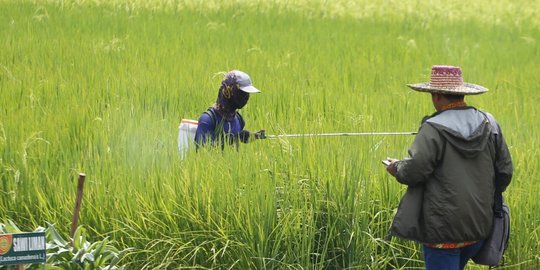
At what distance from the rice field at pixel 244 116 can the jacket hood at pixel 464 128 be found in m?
0.89

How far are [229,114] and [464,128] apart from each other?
1859 millimetres

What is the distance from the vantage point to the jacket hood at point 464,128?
520 cm

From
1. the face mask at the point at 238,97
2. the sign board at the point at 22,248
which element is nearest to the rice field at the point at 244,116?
the face mask at the point at 238,97

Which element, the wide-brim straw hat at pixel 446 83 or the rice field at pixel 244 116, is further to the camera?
the rice field at pixel 244 116

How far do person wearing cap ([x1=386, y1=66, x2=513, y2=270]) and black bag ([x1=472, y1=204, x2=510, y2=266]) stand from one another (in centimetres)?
5

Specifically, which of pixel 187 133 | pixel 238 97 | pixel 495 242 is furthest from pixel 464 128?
pixel 187 133

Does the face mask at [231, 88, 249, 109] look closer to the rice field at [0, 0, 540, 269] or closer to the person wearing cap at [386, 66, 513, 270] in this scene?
the rice field at [0, 0, 540, 269]

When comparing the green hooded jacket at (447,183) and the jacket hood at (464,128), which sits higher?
the jacket hood at (464,128)

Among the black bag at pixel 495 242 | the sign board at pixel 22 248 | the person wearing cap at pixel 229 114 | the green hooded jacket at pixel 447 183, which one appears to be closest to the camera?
the sign board at pixel 22 248

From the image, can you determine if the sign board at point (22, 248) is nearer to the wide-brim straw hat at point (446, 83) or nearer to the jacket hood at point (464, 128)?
the jacket hood at point (464, 128)

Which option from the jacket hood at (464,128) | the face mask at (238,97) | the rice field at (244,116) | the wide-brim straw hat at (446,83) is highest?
the wide-brim straw hat at (446,83)

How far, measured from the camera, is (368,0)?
18.1 metres

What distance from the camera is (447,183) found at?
518 centimetres

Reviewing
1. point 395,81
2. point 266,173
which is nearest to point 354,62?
point 395,81
